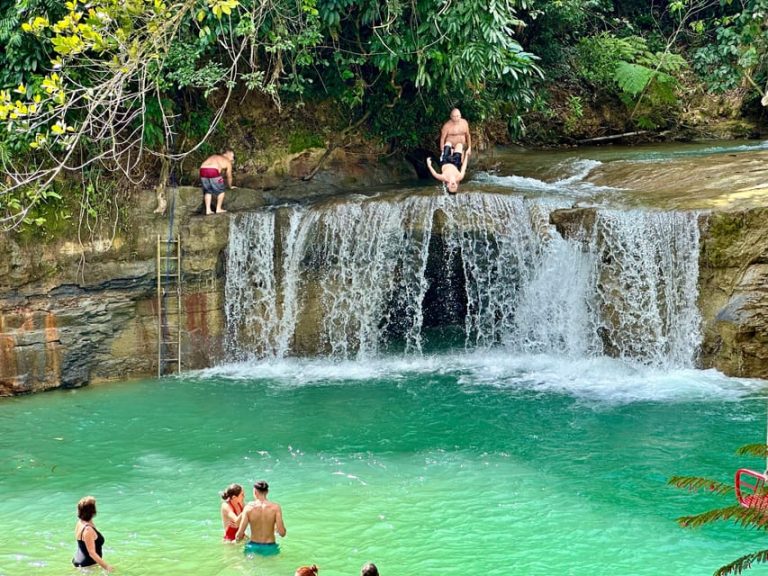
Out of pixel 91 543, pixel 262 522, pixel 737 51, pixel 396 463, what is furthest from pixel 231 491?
pixel 737 51

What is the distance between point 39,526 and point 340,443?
10.5 ft

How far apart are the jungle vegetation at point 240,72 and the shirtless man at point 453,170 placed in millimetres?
956

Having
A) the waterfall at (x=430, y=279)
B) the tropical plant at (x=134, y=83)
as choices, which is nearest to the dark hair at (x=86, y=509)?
the tropical plant at (x=134, y=83)

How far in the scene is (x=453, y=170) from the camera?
13688mm

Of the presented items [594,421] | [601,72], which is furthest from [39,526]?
[601,72]

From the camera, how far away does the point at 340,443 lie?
10117 mm

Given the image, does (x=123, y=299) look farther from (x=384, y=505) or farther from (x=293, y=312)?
(x=384, y=505)

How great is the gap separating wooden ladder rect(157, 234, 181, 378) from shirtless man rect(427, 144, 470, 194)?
147 inches

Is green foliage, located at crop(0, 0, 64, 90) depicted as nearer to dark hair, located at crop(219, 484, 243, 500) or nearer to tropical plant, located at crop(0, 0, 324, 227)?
tropical plant, located at crop(0, 0, 324, 227)

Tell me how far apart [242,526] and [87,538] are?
1134 mm

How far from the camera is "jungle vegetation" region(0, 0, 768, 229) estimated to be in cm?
1085

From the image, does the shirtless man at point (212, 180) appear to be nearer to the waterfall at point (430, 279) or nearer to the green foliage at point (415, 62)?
the waterfall at point (430, 279)

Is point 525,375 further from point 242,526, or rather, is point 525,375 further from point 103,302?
point 242,526

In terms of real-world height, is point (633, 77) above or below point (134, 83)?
above
